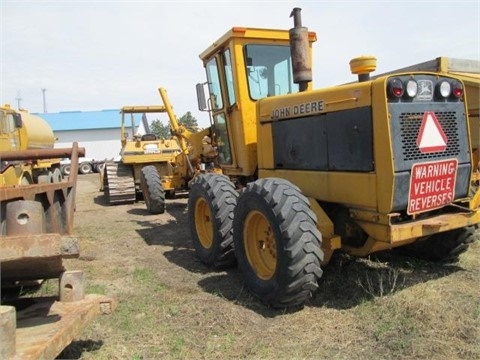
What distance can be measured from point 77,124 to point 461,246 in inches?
1863

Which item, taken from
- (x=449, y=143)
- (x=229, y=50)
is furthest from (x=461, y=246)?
(x=229, y=50)

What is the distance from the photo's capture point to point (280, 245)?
3.73 m

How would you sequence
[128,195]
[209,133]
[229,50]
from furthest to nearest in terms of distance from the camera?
1. [128,195]
2. [209,133]
3. [229,50]

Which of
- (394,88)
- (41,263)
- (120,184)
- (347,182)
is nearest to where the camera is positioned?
(41,263)

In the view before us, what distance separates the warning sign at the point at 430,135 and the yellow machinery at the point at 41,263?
273 centimetres

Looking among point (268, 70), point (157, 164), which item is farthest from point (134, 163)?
point (268, 70)

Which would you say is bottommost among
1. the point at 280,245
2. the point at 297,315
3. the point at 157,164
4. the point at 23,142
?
the point at 297,315

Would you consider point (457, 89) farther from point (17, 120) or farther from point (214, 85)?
point (17, 120)

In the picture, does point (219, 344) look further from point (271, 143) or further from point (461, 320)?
point (271, 143)

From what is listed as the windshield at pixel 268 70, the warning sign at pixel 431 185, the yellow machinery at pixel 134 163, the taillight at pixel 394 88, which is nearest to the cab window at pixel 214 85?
the windshield at pixel 268 70

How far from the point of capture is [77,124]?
47.4m

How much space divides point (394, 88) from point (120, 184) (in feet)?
28.3

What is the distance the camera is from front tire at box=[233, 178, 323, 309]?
→ 3.64m

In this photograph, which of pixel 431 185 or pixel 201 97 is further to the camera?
pixel 201 97
